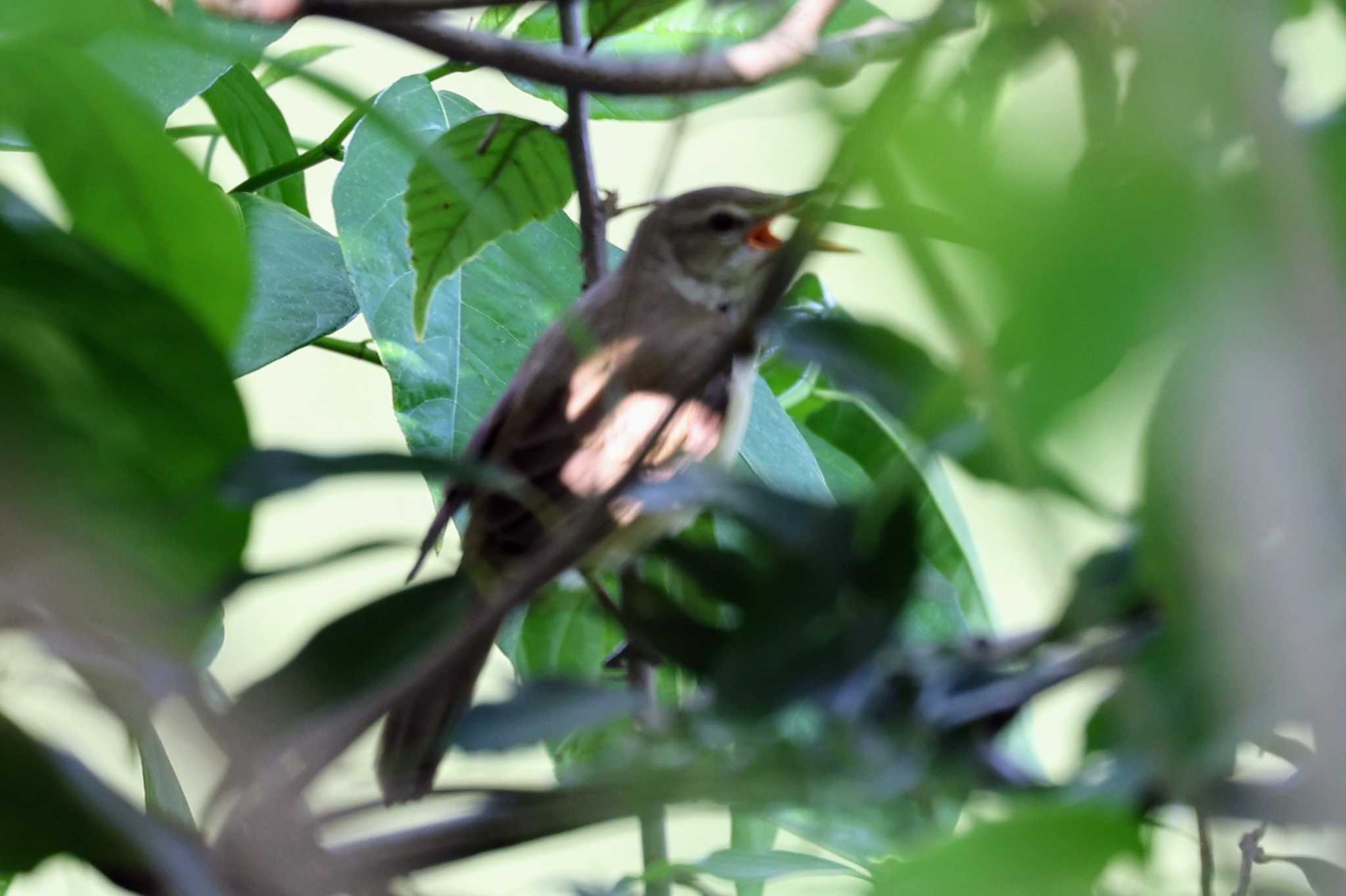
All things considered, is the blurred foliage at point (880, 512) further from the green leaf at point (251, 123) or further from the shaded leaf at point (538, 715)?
the green leaf at point (251, 123)

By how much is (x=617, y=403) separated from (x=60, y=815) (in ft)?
0.83

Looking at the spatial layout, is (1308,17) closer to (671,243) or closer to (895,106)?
(895,106)

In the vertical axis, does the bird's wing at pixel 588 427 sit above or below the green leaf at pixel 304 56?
below

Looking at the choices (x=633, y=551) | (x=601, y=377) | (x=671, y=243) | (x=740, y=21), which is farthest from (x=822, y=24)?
(x=671, y=243)

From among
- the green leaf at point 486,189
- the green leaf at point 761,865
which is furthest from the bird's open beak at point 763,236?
the green leaf at point 761,865

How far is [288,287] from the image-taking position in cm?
85

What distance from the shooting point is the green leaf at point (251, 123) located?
0.98 m

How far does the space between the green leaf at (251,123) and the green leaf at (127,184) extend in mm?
679

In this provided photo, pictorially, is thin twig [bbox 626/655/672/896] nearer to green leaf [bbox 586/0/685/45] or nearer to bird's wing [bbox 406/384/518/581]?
bird's wing [bbox 406/384/518/581]

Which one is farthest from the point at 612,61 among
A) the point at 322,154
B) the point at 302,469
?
the point at 322,154

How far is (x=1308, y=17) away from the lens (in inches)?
9.4

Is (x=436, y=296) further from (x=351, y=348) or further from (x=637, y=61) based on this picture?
(x=637, y=61)

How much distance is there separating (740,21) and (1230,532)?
59 centimetres

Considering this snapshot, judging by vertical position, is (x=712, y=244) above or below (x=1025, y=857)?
above
